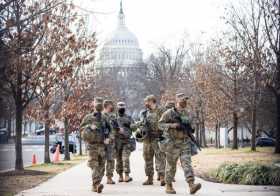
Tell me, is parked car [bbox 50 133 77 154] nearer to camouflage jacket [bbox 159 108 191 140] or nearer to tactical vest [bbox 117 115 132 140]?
tactical vest [bbox 117 115 132 140]

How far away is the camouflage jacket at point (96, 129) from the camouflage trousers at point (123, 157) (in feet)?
6.93

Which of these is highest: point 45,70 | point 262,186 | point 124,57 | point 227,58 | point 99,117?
point 124,57

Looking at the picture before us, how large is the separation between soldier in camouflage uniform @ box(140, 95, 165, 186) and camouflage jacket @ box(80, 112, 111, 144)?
3.97ft

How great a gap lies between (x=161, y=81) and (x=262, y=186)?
158ft

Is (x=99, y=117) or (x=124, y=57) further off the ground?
(x=124, y=57)

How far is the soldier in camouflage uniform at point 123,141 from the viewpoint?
14.1 metres

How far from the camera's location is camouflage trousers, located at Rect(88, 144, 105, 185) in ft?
39.0

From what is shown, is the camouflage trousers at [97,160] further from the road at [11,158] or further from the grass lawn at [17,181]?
the road at [11,158]

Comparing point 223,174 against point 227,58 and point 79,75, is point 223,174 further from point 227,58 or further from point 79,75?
point 227,58

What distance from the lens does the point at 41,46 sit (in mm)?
19359

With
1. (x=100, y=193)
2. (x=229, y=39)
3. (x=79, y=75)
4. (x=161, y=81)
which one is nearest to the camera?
(x=100, y=193)

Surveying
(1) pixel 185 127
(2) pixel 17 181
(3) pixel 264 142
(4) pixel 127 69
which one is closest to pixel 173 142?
(1) pixel 185 127

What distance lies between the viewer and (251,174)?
13.3 meters

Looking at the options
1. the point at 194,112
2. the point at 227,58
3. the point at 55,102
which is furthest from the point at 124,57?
the point at 55,102
